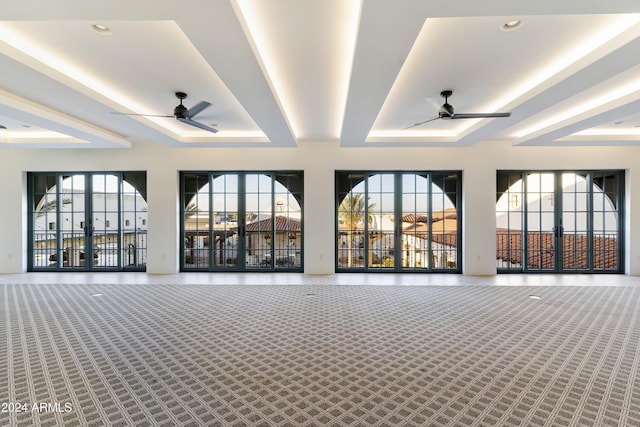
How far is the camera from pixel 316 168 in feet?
23.9

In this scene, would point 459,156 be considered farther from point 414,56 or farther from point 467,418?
point 467,418

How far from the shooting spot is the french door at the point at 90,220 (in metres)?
7.62

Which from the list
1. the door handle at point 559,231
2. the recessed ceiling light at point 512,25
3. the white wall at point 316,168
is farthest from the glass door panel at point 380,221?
the recessed ceiling light at point 512,25

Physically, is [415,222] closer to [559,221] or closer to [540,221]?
[540,221]

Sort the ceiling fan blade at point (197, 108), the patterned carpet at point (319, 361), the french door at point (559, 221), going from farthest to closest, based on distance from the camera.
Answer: the french door at point (559, 221) < the ceiling fan blade at point (197, 108) < the patterned carpet at point (319, 361)

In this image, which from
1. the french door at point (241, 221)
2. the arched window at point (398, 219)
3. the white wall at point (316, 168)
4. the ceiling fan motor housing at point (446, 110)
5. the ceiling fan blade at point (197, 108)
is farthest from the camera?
the french door at point (241, 221)

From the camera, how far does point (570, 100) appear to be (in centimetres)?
459

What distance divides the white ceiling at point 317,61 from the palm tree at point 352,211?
7.41 feet

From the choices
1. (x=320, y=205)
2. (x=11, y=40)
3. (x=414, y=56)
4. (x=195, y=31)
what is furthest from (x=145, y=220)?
(x=414, y=56)

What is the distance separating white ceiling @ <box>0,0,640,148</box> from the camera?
2.36 m

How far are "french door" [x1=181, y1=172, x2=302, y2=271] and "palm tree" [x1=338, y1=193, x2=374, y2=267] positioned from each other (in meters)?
1.05

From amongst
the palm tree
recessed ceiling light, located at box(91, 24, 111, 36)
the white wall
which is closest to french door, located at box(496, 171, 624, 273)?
the white wall

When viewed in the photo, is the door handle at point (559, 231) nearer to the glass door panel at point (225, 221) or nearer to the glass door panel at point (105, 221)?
the glass door panel at point (225, 221)

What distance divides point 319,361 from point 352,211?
4754 millimetres
